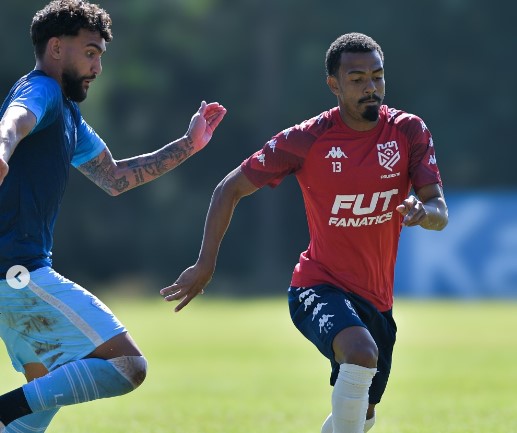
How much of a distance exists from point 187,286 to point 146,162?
880 millimetres

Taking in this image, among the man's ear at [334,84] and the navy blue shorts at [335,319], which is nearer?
the navy blue shorts at [335,319]

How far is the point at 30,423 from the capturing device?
6.14 meters

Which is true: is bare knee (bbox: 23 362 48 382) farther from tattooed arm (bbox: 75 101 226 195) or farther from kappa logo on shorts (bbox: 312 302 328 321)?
kappa logo on shorts (bbox: 312 302 328 321)

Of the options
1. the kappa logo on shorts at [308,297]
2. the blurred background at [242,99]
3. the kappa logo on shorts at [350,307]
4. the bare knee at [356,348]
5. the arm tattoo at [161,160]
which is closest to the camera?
the bare knee at [356,348]

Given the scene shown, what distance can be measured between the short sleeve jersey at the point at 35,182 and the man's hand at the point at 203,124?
117 centimetres

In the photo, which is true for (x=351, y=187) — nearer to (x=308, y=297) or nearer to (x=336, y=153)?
(x=336, y=153)

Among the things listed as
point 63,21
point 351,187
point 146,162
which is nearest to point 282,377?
point 146,162

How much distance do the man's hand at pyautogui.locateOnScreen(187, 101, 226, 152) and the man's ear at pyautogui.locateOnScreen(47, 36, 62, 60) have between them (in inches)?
44.0

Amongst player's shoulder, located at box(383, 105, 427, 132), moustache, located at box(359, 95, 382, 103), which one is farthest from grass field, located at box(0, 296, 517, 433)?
moustache, located at box(359, 95, 382, 103)

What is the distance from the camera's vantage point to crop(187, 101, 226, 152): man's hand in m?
6.95

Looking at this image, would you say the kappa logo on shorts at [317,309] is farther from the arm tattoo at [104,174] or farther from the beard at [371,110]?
the arm tattoo at [104,174]

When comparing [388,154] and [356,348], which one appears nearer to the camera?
[356,348]

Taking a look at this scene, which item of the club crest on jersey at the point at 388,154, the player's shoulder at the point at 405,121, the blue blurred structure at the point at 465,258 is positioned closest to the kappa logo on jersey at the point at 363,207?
the club crest on jersey at the point at 388,154

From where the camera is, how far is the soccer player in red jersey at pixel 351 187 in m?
6.58
